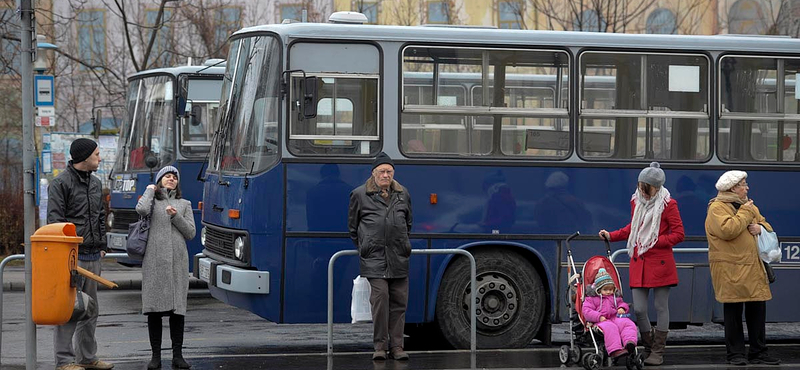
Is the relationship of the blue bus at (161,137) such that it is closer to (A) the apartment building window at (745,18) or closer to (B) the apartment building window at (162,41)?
(B) the apartment building window at (162,41)

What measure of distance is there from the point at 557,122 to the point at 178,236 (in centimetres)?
389

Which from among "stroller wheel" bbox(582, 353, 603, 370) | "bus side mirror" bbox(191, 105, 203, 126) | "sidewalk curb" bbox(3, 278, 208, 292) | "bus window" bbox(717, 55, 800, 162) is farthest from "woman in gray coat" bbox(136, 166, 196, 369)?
"sidewalk curb" bbox(3, 278, 208, 292)

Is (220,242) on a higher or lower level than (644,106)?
lower

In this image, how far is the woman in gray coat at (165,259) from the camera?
32.2 ft

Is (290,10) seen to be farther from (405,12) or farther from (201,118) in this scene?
(201,118)

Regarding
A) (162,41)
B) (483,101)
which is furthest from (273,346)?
(162,41)

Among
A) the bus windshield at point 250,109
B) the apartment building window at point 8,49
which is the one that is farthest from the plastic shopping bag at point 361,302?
the apartment building window at point 8,49

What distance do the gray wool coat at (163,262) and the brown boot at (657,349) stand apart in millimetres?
3998

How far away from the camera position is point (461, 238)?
1135 cm

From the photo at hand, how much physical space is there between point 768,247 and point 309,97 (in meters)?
4.20

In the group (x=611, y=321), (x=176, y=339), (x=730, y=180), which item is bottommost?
(x=176, y=339)

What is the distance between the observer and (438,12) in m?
32.6

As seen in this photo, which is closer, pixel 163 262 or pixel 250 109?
pixel 163 262

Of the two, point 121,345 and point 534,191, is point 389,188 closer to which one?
point 534,191
